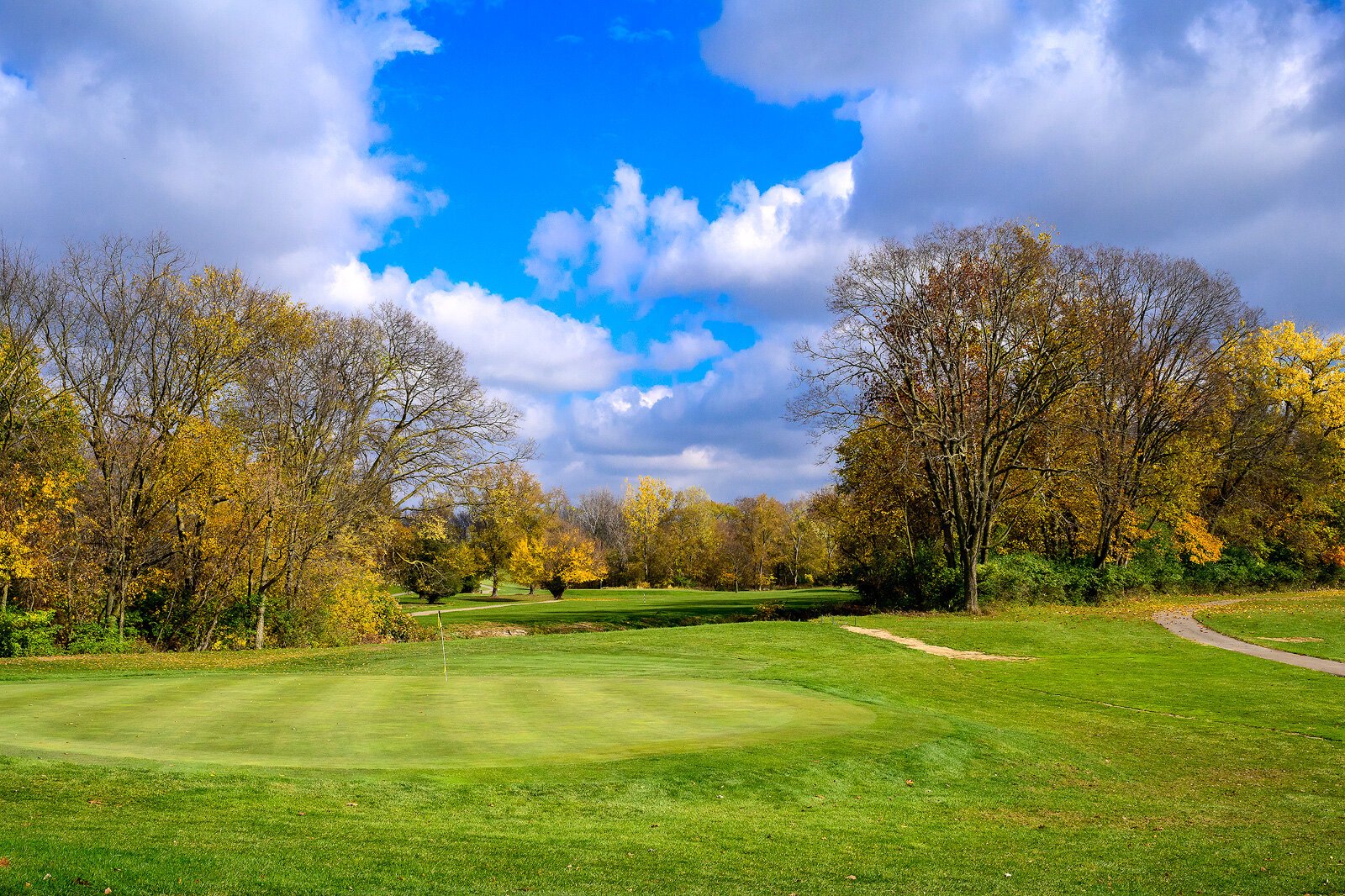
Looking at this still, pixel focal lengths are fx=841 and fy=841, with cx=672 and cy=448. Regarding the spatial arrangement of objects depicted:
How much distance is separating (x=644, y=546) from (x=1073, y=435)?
57.9m

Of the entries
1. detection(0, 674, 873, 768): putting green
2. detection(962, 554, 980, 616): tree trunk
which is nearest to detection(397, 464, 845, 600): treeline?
detection(962, 554, 980, 616): tree trunk

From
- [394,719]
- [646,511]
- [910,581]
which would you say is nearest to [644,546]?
[646,511]

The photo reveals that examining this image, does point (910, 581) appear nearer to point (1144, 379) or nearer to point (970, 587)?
point (970, 587)

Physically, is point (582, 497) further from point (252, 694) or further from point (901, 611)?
point (252, 694)

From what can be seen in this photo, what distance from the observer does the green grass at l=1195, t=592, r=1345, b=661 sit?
90.1ft

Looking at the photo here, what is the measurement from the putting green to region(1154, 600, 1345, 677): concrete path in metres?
16.7

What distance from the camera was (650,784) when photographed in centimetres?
1006

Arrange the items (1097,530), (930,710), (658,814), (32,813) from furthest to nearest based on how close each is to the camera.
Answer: (1097,530) < (930,710) < (658,814) < (32,813)

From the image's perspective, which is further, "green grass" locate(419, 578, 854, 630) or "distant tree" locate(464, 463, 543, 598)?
"distant tree" locate(464, 463, 543, 598)

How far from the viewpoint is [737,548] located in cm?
9444

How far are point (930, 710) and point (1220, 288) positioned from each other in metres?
37.3

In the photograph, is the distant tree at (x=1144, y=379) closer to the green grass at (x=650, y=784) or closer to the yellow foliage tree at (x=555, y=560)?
the green grass at (x=650, y=784)

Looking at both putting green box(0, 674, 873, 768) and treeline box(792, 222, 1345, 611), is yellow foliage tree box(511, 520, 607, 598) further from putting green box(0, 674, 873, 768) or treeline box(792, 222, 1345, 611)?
putting green box(0, 674, 873, 768)

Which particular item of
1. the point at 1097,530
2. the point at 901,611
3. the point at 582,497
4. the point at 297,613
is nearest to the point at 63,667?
the point at 297,613
